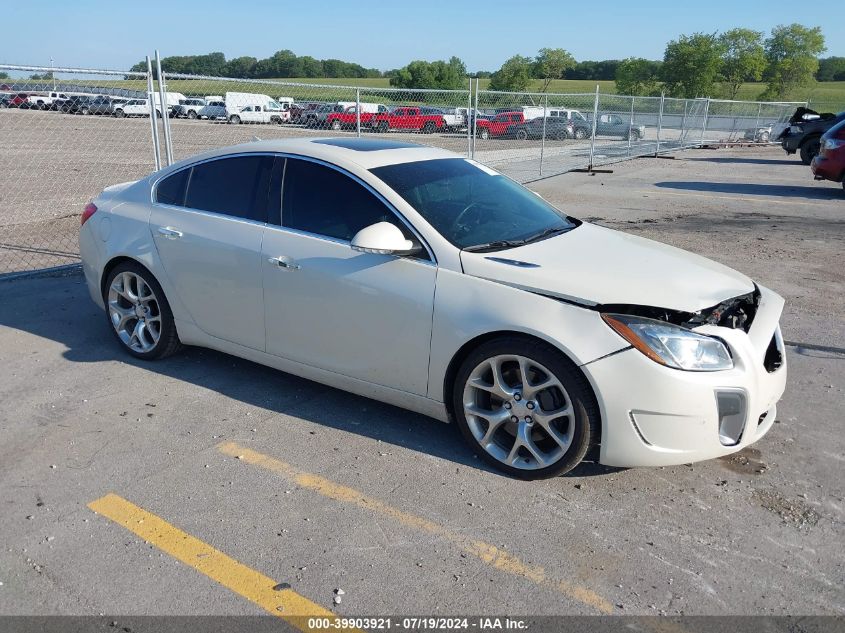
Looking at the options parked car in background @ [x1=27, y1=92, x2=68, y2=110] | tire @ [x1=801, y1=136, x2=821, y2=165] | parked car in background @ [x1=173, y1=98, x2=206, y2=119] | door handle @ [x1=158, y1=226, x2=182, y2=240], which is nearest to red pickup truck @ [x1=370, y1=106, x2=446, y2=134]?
parked car in background @ [x1=173, y1=98, x2=206, y2=119]

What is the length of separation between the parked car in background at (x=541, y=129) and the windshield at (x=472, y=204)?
11564mm

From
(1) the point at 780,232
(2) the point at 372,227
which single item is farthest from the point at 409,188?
(1) the point at 780,232

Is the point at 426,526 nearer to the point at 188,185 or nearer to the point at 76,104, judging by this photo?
the point at 188,185

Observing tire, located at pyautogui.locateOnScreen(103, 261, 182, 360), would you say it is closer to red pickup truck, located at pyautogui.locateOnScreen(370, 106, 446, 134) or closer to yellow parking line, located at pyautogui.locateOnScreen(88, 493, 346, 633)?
yellow parking line, located at pyautogui.locateOnScreen(88, 493, 346, 633)

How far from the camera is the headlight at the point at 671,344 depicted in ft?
10.9

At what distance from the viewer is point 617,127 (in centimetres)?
2136

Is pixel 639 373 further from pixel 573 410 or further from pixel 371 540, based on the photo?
pixel 371 540

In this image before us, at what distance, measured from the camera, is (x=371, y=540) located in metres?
3.18

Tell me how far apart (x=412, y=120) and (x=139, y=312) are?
9.18 metres

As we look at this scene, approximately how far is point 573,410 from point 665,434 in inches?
16.9

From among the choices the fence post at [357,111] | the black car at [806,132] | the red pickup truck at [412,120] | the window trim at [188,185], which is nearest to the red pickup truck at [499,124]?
the red pickup truck at [412,120]

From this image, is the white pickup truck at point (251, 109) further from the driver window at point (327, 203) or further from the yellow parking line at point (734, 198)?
the driver window at point (327, 203)

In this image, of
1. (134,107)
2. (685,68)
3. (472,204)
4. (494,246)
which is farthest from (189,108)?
(685,68)

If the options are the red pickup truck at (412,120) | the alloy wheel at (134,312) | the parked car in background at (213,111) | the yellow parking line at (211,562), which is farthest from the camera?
the red pickup truck at (412,120)
